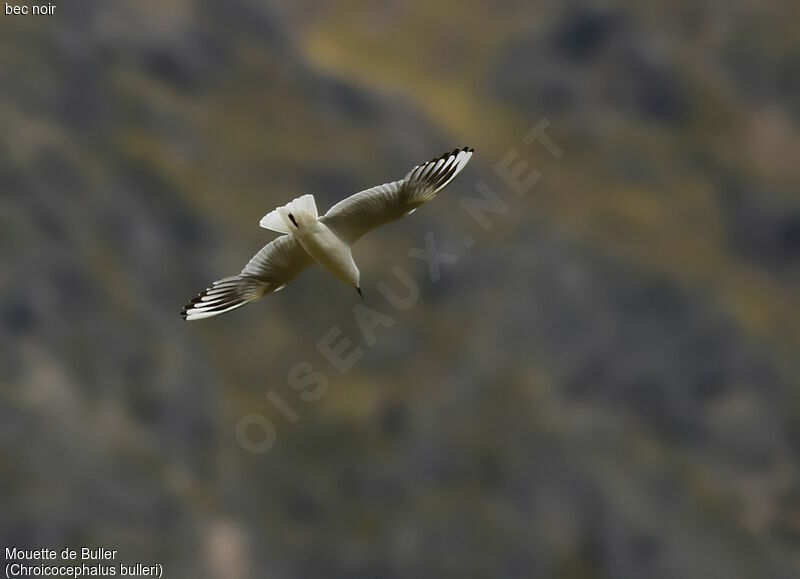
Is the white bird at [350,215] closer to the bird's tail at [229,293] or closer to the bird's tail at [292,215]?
the bird's tail at [292,215]

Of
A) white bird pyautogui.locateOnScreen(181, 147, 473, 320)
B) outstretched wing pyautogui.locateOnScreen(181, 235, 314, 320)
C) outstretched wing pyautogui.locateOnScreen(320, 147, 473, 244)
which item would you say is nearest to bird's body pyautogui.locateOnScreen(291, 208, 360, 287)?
white bird pyautogui.locateOnScreen(181, 147, 473, 320)

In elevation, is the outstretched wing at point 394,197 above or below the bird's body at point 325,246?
above

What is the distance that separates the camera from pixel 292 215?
10.5m

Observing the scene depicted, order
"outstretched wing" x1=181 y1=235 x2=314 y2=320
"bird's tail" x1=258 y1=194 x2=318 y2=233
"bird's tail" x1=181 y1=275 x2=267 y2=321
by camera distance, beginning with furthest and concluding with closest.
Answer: "bird's tail" x1=181 y1=275 x2=267 y2=321 → "outstretched wing" x1=181 y1=235 x2=314 y2=320 → "bird's tail" x1=258 y1=194 x2=318 y2=233

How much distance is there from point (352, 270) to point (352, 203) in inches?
22.3

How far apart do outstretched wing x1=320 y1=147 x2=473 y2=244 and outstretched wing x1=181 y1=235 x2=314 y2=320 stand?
587mm

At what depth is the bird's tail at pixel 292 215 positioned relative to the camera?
1045 cm

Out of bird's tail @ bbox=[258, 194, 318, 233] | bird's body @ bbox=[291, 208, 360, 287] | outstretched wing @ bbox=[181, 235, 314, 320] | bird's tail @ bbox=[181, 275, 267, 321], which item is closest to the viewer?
bird's tail @ bbox=[258, 194, 318, 233]

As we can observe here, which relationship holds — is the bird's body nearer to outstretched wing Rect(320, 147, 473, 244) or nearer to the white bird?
the white bird

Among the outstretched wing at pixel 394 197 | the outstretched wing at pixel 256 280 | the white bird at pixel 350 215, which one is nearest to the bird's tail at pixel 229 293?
the outstretched wing at pixel 256 280

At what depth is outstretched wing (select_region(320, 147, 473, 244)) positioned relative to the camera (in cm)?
1059

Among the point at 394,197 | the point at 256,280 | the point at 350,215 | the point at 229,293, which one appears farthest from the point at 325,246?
the point at 229,293

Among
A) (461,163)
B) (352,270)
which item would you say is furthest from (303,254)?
(461,163)

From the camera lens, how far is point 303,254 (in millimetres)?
11164
